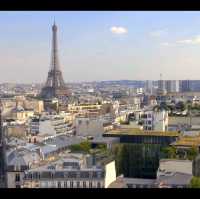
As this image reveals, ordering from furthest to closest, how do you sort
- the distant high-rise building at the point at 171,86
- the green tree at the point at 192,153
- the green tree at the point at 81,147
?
the distant high-rise building at the point at 171,86
the green tree at the point at 81,147
the green tree at the point at 192,153

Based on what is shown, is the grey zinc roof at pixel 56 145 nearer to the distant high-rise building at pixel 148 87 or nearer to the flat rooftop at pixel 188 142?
the flat rooftop at pixel 188 142

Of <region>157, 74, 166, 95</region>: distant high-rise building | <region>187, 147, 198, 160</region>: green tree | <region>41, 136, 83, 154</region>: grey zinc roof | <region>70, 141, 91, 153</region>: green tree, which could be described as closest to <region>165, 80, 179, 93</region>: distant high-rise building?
<region>157, 74, 166, 95</region>: distant high-rise building

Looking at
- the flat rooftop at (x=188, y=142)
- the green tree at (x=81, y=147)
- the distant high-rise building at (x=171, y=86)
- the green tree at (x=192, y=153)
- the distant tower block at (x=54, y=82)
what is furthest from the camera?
the distant high-rise building at (x=171, y=86)

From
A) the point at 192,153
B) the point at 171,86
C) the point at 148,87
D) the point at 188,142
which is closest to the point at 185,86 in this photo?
the point at 171,86

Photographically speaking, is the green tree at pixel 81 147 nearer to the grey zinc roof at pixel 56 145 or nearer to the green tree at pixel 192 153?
the grey zinc roof at pixel 56 145

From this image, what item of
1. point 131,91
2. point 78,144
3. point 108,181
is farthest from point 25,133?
point 131,91

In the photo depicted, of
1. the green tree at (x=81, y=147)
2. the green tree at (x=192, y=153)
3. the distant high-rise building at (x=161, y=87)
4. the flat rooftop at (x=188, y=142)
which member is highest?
the distant high-rise building at (x=161, y=87)

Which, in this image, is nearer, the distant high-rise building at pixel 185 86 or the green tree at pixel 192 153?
the green tree at pixel 192 153

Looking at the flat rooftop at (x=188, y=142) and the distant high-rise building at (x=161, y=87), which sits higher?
the distant high-rise building at (x=161, y=87)

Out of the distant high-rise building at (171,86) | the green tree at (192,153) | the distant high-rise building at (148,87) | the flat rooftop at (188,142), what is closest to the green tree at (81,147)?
the flat rooftop at (188,142)
